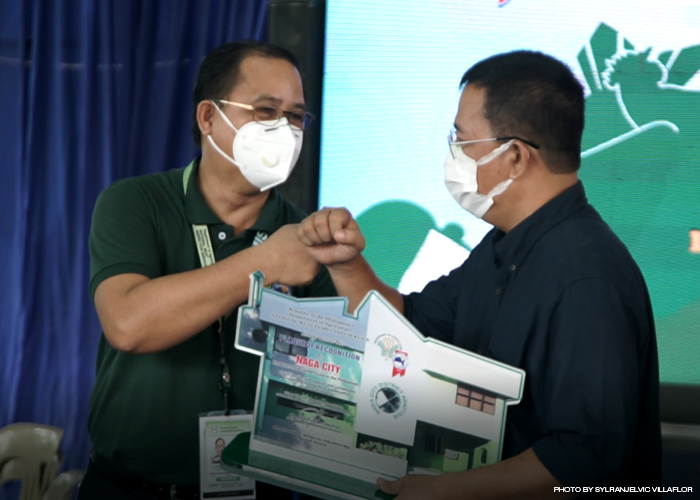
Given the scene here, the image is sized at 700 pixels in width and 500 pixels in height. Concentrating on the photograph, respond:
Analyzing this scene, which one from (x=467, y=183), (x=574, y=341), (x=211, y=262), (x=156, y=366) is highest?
(x=467, y=183)

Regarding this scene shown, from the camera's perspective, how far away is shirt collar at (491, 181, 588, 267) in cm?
144

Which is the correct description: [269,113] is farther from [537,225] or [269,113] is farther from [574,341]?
[574,341]

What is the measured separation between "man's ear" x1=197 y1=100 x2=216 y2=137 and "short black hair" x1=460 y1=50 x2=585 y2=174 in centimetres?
77

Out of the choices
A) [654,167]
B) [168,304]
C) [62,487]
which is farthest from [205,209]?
[654,167]

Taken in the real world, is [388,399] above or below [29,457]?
above

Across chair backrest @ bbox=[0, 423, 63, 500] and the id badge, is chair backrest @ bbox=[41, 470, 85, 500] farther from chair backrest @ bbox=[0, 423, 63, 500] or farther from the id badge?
the id badge

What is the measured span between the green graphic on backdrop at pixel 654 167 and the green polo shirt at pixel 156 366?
150cm

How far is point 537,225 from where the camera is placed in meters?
1.46

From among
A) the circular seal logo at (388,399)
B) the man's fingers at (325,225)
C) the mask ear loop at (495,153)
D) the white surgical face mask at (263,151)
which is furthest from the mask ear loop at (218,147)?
the circular seal logo at (388,399)

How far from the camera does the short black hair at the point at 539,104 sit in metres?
1.47

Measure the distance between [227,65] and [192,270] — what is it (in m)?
0.63

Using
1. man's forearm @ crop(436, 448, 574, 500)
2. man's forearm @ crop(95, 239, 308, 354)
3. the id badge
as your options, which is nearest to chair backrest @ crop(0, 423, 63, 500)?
the id badge

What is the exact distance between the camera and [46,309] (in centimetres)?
317

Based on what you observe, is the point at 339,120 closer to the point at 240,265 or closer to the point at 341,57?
the point at 341,57
